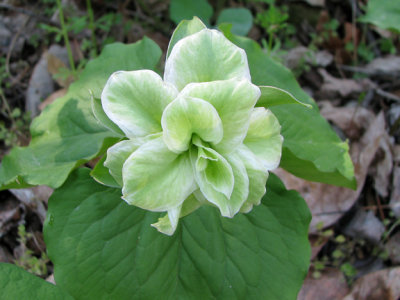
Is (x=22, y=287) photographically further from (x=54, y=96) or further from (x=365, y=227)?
(x=365, y=227)

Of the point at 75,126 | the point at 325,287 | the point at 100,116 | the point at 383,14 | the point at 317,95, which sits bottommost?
the point at 325,287

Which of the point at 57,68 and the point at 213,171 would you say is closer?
the point at 213,171

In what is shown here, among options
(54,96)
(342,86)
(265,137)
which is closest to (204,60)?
(265,137)

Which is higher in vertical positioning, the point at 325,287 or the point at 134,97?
the point at 134,97

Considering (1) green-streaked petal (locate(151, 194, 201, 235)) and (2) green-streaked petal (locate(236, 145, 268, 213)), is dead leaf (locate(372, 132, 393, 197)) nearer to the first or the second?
(2) green-streaked petal (locate(236, 145, 268, 213))

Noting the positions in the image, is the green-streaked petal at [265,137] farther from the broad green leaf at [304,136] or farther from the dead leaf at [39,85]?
the dead leaf at [39,85]

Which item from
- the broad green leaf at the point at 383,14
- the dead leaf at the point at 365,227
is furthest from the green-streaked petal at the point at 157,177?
the broad green leaf at the point at 383,14
